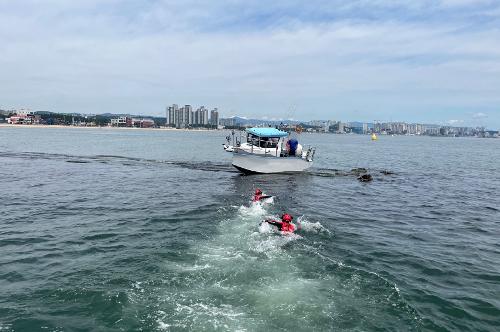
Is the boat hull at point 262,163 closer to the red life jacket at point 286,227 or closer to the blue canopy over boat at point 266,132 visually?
the blue canopy over boat at point 266,132

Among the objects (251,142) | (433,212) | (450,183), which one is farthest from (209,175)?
(450,183)

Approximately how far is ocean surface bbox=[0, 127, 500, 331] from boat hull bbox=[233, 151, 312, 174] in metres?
11.7

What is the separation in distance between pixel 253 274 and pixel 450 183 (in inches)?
1644

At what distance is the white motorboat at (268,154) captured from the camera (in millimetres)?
47781

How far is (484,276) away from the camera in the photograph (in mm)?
17984

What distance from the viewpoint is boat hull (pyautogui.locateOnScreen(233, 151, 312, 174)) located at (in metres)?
47.5

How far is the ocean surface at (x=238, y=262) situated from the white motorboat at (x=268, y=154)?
39.0 ft

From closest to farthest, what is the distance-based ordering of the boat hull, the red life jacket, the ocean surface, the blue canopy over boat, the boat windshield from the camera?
the ocean surface, the red life jacket, the boat hull, the blue canopy over boat, the boat windshield

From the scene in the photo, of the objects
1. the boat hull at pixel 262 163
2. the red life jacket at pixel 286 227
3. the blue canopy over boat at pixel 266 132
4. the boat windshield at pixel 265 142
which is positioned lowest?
the red life jacket at pixel 286 227

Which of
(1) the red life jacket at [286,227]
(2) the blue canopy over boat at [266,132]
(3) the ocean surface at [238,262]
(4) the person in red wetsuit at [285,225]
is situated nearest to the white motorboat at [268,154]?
(2) the blue canopy over boat at [266,132]

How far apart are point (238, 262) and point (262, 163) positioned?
101 feet

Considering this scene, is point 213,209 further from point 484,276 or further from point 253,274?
point 484,276

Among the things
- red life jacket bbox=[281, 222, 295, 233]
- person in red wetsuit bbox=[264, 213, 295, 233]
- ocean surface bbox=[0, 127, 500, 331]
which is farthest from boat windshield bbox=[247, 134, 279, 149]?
red life jacket bbox=[281, 222, 295, 233]

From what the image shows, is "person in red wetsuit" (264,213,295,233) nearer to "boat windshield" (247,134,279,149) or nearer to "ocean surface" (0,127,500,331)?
"ocean surface" (0,127,500,331)
